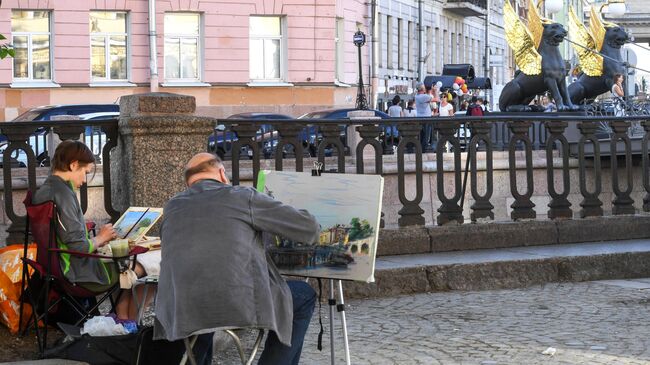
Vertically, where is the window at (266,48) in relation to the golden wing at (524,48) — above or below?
above

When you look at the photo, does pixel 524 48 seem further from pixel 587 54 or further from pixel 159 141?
pixel 159 141

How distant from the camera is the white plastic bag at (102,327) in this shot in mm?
7945

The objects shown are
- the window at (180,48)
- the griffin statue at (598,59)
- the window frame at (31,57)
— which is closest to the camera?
the griffin statue at (598,59)

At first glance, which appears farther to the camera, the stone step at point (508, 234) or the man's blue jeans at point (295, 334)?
the stone step at point (508, 234)

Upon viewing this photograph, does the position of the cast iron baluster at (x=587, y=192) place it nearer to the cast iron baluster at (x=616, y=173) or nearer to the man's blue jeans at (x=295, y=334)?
the cast iron baluster at (x=616, y=173)

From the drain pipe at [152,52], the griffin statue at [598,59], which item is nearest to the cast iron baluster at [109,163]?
the griffin statue at [598,59]

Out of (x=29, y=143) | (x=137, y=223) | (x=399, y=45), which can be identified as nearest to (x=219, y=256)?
(x=137, y=223)

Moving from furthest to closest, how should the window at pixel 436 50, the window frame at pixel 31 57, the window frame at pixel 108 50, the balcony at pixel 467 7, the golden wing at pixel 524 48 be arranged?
the balcony at pixel 467 7 < the window at pixel 436 50 < the window frame at pixel 108 50 < the window frame at pixel 31 57 < the golden wing at pixel 524 48

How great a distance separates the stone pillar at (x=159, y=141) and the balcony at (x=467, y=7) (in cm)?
4834

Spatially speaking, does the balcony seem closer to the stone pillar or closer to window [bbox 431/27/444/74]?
window [bbox 431/27/444/74]

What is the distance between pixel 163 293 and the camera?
6.98 m

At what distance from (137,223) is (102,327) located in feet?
2.72

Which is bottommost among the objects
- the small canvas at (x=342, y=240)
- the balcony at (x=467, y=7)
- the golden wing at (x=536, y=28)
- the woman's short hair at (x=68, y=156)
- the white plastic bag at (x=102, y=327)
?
the white plastic bag at (x=102, y=327)

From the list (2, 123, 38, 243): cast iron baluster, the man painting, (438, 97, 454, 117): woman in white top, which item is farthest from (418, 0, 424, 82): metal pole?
the man painting
